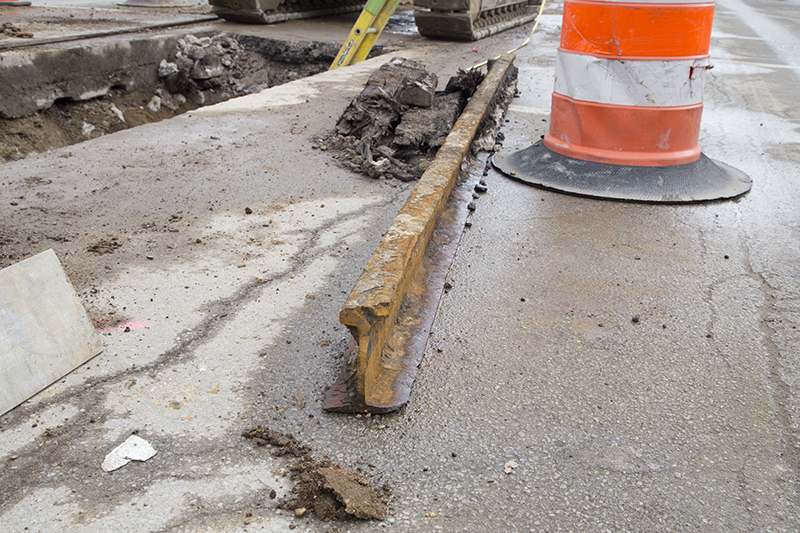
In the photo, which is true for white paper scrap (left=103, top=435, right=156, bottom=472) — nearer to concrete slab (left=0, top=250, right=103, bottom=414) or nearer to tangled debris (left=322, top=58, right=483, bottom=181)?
concrete slab (left=0, top=250, right=103, bottom=414)

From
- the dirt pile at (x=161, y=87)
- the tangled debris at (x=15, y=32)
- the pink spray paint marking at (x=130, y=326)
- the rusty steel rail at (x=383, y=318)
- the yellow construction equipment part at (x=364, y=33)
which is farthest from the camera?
the yellow construction equipment part at (x=364, y=33)

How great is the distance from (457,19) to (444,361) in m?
10.6

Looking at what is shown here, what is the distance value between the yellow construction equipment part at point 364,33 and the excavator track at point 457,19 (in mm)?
1232

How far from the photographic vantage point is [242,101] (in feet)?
21.8

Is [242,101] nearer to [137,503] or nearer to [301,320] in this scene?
[301,320]

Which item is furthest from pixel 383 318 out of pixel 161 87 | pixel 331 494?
pixel 161 87

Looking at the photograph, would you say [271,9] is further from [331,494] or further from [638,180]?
[331,494]

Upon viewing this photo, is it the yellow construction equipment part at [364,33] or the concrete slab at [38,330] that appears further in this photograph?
the yellow construction equipment part at [364,33]

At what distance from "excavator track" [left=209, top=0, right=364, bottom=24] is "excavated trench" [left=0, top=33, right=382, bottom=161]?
1172mm

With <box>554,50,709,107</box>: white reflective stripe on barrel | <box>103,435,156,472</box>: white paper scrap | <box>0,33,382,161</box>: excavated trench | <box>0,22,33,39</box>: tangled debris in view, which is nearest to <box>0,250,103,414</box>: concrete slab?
<box>103,435,156,472</box>: white paper scrap

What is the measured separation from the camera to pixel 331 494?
1722 millimetres

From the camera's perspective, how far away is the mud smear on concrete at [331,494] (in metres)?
1.68

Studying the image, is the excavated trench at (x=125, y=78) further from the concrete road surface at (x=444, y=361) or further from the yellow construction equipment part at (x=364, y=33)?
the concrete road surface at (x=444, y=361)

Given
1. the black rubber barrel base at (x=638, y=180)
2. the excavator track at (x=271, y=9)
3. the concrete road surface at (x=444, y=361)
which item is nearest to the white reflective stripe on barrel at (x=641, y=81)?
the black rubber barrel base at (x=638, y=180)
